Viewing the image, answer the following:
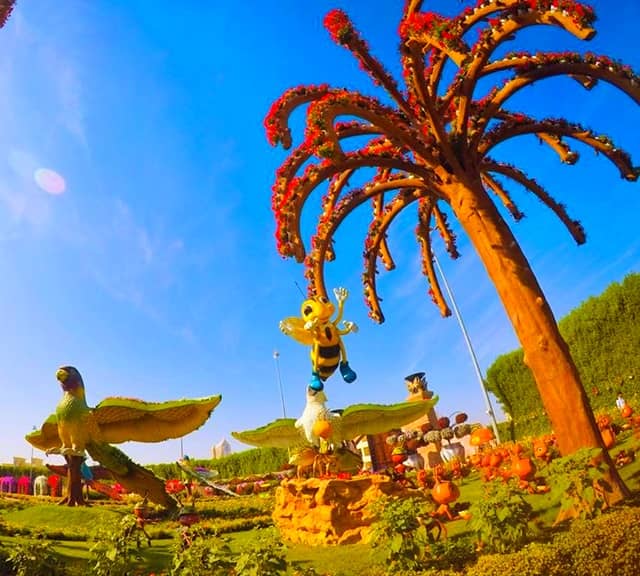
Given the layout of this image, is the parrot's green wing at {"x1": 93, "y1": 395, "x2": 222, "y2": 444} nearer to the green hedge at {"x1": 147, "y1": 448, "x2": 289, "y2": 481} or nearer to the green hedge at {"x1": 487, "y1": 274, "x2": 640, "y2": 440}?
the green hedge at {"x1": 487, "y1": 274, "x2": 640, "y2": 440}

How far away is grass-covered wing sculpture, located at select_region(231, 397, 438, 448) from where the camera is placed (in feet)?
37.1

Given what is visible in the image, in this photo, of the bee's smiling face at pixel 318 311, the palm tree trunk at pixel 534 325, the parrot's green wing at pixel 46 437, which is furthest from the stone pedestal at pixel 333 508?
the parrot's green wing at pixel 46 437

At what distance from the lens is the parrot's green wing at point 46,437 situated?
13.9m

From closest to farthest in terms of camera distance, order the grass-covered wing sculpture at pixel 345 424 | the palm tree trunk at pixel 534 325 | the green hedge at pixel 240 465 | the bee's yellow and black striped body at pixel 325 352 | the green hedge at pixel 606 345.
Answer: the palm tree trunk at pixel 534 325, the bee's yellow and black striped body at pixel 325 352, the grass-covered wing sculpture at pixel 345 424, the green hedge at pixel 606 345, the green hedge at pixel 240 465

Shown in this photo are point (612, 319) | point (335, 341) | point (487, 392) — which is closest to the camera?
point (335, 341)

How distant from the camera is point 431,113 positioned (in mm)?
6695

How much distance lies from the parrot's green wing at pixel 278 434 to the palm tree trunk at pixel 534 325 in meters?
6.75

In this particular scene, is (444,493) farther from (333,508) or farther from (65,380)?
(65,380)

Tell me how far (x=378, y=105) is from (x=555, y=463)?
4989mm

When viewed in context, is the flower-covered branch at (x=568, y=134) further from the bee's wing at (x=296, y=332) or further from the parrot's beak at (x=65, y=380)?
the parrot's beak at (x=65, y=380)

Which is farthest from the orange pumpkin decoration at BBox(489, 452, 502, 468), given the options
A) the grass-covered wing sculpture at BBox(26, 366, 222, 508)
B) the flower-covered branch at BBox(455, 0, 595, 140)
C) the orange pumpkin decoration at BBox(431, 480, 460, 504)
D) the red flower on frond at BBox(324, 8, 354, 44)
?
the red flower on frond at BBox(324, 8, 354, 44)

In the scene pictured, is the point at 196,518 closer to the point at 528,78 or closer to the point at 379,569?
the point at 379,569

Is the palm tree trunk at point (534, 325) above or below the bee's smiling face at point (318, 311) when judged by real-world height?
below

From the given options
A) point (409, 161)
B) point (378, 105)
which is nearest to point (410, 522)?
point (409, 161)
